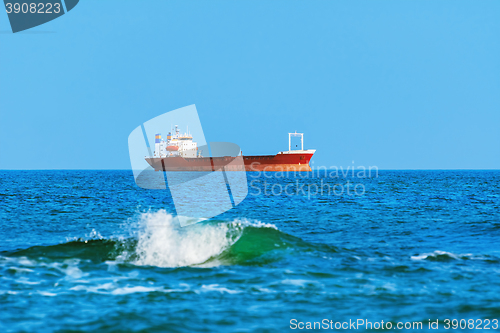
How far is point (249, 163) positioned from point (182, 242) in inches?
3195

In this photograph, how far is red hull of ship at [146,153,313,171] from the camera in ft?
287

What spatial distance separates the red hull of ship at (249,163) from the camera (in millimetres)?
87625

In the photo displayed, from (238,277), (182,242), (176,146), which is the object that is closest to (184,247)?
(182,242)

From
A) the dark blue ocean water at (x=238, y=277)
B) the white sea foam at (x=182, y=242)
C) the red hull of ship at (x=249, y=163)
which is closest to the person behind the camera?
the dark blue ocean water at (x=238, y=277)

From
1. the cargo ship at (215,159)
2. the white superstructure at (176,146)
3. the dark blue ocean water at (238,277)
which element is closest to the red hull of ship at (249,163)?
the cargo ship at (215,159)

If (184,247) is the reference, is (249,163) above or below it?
above

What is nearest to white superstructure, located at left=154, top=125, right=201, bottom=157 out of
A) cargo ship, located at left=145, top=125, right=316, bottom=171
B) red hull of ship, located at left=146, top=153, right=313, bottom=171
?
cargo ship, located at left=145, top=125, right=316, bottom=171

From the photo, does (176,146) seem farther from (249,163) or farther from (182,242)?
(182,242)

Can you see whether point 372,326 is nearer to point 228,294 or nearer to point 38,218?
point 228,294

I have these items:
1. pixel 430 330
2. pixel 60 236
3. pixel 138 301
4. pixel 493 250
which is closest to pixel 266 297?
pixel 138 301

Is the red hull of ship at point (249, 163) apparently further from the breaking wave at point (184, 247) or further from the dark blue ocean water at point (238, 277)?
the breaking wave at point (184, 247)

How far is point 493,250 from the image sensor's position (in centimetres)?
1161

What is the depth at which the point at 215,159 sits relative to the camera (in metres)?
90.8

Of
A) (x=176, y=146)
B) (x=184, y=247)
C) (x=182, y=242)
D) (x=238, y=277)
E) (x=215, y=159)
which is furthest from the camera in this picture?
(x=176, y=146)
